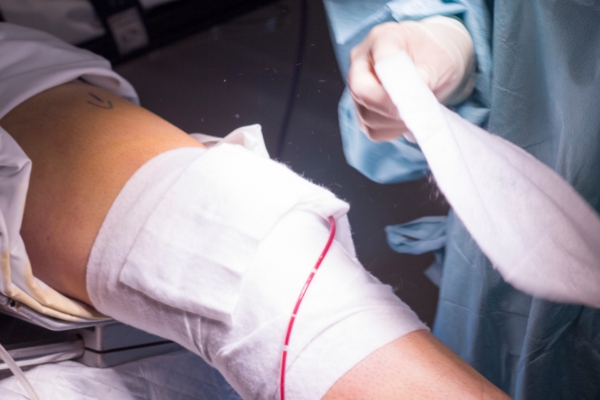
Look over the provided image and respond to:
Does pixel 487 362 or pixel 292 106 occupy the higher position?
pixel 292 106

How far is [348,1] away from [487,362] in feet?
2.01

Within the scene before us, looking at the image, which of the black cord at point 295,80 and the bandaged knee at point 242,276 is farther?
the black cord at point 295,80

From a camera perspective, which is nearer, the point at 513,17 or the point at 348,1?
the point at 513,17

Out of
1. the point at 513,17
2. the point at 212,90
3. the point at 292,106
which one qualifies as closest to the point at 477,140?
the point at 513,17

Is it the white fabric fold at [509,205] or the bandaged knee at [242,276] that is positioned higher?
the white fabric fold at [509,205]

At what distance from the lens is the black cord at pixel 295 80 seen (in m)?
0.84

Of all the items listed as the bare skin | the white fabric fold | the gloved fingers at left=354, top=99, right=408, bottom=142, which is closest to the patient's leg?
the bare skin

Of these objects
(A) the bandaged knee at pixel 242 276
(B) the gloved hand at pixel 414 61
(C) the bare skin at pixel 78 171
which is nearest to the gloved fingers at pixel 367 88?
(B) the gloved hand at pixel 414 61

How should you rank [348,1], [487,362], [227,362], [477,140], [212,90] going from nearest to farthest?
1. [477,140]
2. [227,362]
3. [348,1]
4. [487,362]
5. [212,90]

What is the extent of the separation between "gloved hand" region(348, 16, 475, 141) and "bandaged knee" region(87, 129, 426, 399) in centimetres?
12

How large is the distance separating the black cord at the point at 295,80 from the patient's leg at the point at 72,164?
0.80ft

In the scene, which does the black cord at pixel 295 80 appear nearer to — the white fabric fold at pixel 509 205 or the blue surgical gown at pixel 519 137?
the blue surgical gown at pixel 519 137

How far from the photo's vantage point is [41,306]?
0.63 metres

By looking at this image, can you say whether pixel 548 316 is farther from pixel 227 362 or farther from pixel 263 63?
pixel 263 63
